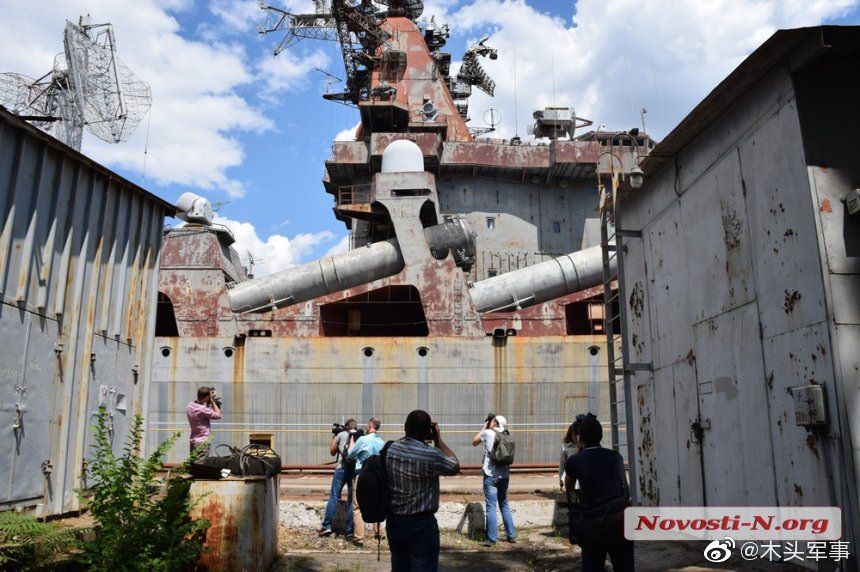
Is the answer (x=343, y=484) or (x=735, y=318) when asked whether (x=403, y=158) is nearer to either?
(x=343, y=484)

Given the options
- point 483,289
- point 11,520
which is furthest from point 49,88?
point 11,520

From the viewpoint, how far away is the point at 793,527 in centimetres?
543

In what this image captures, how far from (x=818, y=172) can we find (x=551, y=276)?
14359mm

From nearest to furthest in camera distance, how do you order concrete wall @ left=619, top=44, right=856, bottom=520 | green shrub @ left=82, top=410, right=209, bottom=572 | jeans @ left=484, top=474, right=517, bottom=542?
green shrub @ left=82, top=410, right=209, bottom=572
concrete wall @ left=619, top=44, right=856, bottom=520
jeans @ left=484, top=474, right=517, bottom=542

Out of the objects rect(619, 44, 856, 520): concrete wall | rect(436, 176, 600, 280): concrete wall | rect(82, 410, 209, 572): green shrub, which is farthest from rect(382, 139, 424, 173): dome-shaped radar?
rect(82, 410, 209, 572): green shrub

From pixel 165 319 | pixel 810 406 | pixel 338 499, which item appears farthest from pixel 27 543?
pixel 165 319

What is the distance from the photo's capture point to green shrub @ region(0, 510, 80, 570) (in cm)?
516

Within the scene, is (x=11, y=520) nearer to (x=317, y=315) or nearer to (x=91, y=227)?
(x=91, y=227)

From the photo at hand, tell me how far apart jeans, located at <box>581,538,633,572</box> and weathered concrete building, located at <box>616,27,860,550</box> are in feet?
6.06

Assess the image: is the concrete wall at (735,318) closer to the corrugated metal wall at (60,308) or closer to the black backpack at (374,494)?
the black backpack at (374,494)

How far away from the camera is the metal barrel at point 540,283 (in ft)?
63.9

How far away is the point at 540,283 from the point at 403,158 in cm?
623

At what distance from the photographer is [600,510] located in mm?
4402

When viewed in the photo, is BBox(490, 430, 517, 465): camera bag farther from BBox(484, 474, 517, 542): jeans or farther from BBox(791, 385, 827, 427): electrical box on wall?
BBox(791, 385, 827, 427): electrical box on wall
